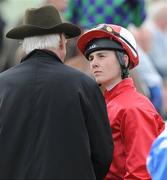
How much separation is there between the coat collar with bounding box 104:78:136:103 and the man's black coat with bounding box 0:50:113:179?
42cm

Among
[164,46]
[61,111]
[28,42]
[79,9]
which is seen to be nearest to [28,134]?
[61,111]

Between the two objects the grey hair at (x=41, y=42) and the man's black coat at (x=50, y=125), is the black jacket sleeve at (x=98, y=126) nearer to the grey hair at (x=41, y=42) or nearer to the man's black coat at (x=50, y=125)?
the man's black coat at (x=50, y=125)

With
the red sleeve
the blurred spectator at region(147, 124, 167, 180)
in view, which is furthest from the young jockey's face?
the blurred spectator at region(147, 124, 167, 180)

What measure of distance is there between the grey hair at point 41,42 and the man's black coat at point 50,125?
0.21m

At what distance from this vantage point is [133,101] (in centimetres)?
663

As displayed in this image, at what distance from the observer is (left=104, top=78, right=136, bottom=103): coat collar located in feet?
22.2

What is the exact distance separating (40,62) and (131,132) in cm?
79

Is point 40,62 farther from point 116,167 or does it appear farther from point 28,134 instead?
point 116,167

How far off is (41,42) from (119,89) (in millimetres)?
702

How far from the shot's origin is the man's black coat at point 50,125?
20.5 feet

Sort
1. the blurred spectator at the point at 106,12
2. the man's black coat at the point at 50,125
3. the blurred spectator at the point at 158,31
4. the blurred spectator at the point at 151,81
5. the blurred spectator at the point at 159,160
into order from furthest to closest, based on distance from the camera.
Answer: the blurred spectator at the point at 158,31
the blurred spectator at the point at 151,81
the blurred spectator at the point at 106,12
the man's black coat at the point at 50,125
the blurred spectator at the point at 159,160

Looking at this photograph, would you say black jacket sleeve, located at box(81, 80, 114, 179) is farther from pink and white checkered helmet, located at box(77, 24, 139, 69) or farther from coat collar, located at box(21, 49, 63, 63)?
pink and white checkered helmet, located at box(77, 24, 139, 69)

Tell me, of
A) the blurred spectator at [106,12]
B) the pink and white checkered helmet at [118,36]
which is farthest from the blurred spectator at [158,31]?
the pink and white checkered helmet at [118,36]

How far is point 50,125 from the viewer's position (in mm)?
6242
